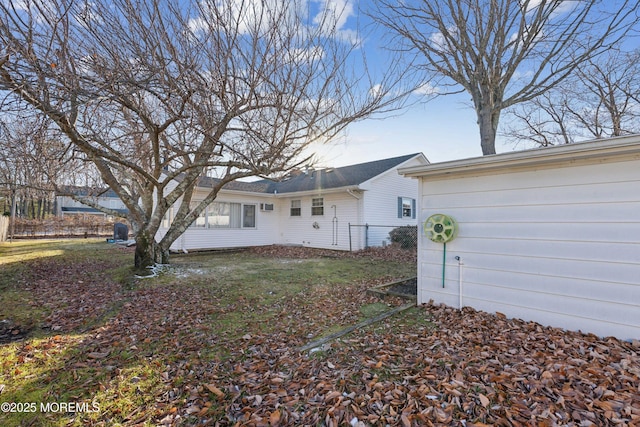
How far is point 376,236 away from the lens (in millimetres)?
12461

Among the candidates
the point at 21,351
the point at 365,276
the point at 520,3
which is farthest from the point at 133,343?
the point at 520,3

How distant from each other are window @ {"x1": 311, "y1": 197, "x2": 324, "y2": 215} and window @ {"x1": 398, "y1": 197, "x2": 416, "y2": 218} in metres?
3.60

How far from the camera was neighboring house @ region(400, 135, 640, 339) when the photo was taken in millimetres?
3182

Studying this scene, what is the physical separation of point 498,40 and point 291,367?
770 cm

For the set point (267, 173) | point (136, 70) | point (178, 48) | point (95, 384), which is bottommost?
point (95, 384)

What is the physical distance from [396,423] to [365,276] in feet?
16.9

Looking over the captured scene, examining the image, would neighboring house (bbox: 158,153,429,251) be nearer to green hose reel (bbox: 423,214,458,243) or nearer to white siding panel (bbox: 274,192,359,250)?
white siding panel (bbox: 274,192,359,250)

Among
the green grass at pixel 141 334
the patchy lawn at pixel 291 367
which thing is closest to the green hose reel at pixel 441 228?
the patchy lawn at pixel 291 367

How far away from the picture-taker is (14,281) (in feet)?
20.1

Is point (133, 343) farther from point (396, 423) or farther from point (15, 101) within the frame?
point (15, 101)

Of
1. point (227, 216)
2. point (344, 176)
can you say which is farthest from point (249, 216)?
point (344, 176)

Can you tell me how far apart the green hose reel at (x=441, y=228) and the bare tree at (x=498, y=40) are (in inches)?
145

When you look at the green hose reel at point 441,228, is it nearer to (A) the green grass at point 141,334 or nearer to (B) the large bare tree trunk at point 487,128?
(A) the green grass at point 141,334

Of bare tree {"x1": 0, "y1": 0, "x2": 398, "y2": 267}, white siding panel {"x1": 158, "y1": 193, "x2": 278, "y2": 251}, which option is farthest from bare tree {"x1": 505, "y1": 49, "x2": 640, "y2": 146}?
white siding panel {"x1": 158, "y1": 193, "x2": 278, "y2": 251}
